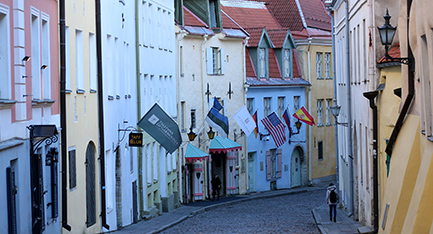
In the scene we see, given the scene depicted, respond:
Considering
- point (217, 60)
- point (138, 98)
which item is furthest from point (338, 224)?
point (217, 60)

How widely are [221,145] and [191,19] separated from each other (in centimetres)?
665

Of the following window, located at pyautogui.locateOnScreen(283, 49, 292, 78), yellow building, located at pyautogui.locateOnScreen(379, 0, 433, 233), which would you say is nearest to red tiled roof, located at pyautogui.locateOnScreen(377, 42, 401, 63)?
yellow building, located at pyautogui.locateOnScreen(379, 0, 433, 233)

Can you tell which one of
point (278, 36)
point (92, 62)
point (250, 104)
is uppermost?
point (278, 36)

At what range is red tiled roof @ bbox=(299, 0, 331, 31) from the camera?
2124 inches

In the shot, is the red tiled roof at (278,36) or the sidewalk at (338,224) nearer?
the sidewalk at (338,224)

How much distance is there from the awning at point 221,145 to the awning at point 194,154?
6.49ft

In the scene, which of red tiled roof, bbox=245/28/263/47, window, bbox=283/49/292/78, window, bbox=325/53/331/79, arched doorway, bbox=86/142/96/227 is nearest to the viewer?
arched doorway, bbox=86/142/96/227

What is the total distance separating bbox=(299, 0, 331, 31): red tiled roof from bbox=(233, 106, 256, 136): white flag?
1651cm

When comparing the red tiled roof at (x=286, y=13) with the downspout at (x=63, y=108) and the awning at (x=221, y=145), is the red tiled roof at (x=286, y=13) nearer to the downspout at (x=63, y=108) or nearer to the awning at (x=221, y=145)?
the awning at (x=221, y=145)

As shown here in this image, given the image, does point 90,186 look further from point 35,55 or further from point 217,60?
point 217,60

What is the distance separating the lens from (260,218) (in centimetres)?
3156

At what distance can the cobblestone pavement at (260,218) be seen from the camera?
26.8 metres

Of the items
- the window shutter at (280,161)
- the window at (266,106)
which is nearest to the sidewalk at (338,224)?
the window at (266,106)

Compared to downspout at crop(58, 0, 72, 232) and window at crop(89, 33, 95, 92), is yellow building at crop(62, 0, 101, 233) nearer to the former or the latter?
window at crop(89, 33, 95, 92)
